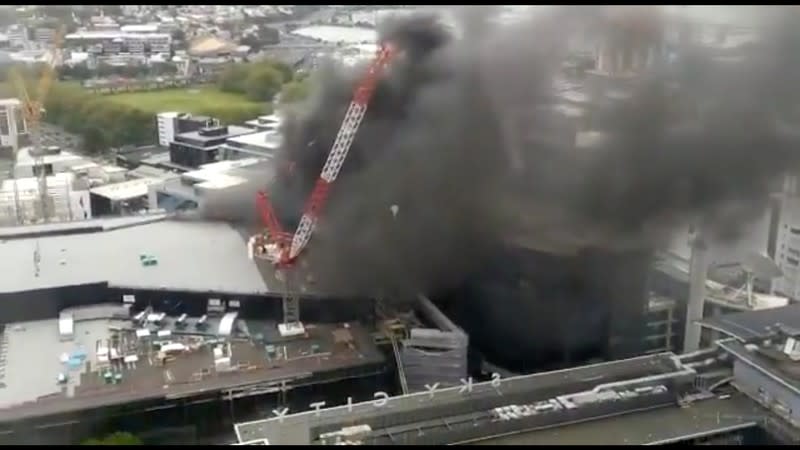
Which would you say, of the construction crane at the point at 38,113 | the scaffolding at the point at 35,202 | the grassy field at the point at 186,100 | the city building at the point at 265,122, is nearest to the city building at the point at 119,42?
the grassy field at the point at 186,100

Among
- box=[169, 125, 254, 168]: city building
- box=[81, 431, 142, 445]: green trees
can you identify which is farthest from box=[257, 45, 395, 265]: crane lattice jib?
box=[169, 125, 254, 168]: city building

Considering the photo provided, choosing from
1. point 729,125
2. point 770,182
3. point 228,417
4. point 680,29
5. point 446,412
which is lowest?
point 228,417

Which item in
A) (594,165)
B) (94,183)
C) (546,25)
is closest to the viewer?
(594,165)

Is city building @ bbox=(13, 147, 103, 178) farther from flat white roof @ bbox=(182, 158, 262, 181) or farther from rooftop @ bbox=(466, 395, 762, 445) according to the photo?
rooftop @ bbox=(466, 395, 762, 445)

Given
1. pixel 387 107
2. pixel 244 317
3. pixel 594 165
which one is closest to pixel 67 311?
pixel 244 317

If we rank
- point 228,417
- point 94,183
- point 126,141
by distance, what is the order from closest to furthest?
point 228,417 < point 94,183 < point 126,141

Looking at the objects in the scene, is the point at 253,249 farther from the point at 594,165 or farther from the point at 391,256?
the point at 594,165

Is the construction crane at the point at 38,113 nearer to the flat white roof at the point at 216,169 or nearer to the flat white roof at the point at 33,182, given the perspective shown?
the flat white roof at the point at 33,182

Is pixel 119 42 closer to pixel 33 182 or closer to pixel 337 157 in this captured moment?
pixel 33 182
